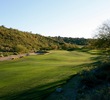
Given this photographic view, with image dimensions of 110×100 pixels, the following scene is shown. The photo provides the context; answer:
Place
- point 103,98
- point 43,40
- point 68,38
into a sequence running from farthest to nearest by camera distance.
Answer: point 68,38, point 43,40, point 103,98

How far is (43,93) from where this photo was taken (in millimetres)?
21922

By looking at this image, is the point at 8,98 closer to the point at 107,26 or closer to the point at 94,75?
the point at 94,75

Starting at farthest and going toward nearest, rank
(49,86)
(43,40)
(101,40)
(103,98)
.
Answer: (43,40) < (101,40) < (49,86) < (103,98)

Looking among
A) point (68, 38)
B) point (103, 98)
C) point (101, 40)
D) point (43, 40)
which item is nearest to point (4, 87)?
point (103, 98)

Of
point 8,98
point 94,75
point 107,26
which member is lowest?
point 8,98

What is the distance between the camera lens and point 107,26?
50.8 meters

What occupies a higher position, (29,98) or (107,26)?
(107,26)

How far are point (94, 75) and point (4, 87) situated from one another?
7630 mm

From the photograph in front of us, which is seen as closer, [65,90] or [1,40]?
[65,90]

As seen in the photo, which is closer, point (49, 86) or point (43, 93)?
point (43, 93)

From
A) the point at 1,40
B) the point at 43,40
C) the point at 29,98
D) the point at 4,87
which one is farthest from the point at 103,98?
the point at 43,40

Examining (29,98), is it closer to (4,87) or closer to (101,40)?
(4,87)

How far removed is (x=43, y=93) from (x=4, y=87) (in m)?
5.06

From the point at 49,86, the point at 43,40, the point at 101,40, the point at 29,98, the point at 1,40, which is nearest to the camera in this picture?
the point at 29,98
